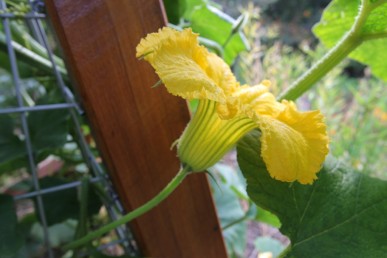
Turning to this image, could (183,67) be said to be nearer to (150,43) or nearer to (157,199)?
(150,43)

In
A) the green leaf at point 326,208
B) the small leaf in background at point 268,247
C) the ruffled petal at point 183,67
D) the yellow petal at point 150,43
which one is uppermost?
the yellow petal at point 150,43

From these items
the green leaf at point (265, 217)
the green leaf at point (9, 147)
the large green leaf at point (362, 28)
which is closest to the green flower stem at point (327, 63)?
the large green leaf at point (362, 28)

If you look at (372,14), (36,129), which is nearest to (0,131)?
(36,129)

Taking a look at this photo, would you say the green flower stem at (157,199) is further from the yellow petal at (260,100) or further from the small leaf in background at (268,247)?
the small leaf in background at (268,247)

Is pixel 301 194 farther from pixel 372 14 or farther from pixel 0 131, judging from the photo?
pixel 0 131

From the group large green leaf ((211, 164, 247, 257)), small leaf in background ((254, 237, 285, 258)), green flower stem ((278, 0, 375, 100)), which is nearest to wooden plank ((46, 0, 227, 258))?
green flower stem ((278, 0, 375, 100))

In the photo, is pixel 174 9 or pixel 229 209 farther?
pixel 229 209

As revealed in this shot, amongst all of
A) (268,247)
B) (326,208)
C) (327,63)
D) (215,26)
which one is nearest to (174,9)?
(215,26)

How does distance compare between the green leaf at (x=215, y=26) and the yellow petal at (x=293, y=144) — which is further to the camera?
the green leaf at (x=215, y=26)
